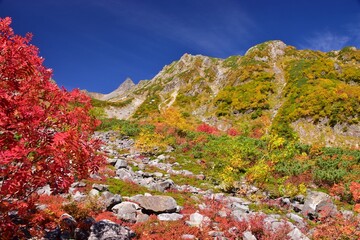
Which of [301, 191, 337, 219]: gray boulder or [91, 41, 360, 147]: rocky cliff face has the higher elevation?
[91, 41, 360, 147]: rocky cliff face

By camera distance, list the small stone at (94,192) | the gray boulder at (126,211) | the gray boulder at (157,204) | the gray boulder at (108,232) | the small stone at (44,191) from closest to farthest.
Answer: the gray boulder at (108,232)
the gray boulder at (126,211)
the gray boulder at (157,204)
the small stone at (44,191)
the small stone at (94,192)

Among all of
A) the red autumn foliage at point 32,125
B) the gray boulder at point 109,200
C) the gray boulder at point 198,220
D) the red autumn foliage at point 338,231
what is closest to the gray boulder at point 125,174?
the gray boulder at point 109,200

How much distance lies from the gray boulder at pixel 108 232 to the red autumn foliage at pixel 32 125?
7.63ft

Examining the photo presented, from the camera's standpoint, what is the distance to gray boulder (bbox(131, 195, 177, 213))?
12.0 m

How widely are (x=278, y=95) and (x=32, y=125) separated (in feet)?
227

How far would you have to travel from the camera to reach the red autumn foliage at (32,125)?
6.30m

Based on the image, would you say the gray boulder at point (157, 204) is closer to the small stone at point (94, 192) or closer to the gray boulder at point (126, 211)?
the gray boulder at point (126, 211)

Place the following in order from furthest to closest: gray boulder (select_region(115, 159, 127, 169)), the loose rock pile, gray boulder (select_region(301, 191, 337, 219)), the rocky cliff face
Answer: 1. the rocky cliff face
2. gray boulder (select_region(115, 159, 127, 169))
3. gray boulder (select_region(301, 191, 337, 219))
4. the loose rock pile

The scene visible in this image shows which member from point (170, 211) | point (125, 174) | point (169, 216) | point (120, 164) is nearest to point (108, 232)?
point (169, 216)

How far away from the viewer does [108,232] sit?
29.7 feet

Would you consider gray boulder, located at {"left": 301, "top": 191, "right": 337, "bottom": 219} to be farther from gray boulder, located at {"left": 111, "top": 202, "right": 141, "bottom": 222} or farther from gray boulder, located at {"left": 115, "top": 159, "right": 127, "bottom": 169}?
gray boulder, located at {"left": 115, "top": 159, "right": 127, "bottom": 169}

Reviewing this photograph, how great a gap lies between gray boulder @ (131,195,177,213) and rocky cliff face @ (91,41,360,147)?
22.5 metres

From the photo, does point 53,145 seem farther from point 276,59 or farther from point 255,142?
point 276,59

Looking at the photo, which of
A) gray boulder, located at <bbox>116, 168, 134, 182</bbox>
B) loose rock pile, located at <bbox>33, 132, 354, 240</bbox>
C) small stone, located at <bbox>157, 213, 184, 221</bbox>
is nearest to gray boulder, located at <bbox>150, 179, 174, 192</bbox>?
loose rock pile, located at <bbox>33, 132, 354, 240</bbox>
